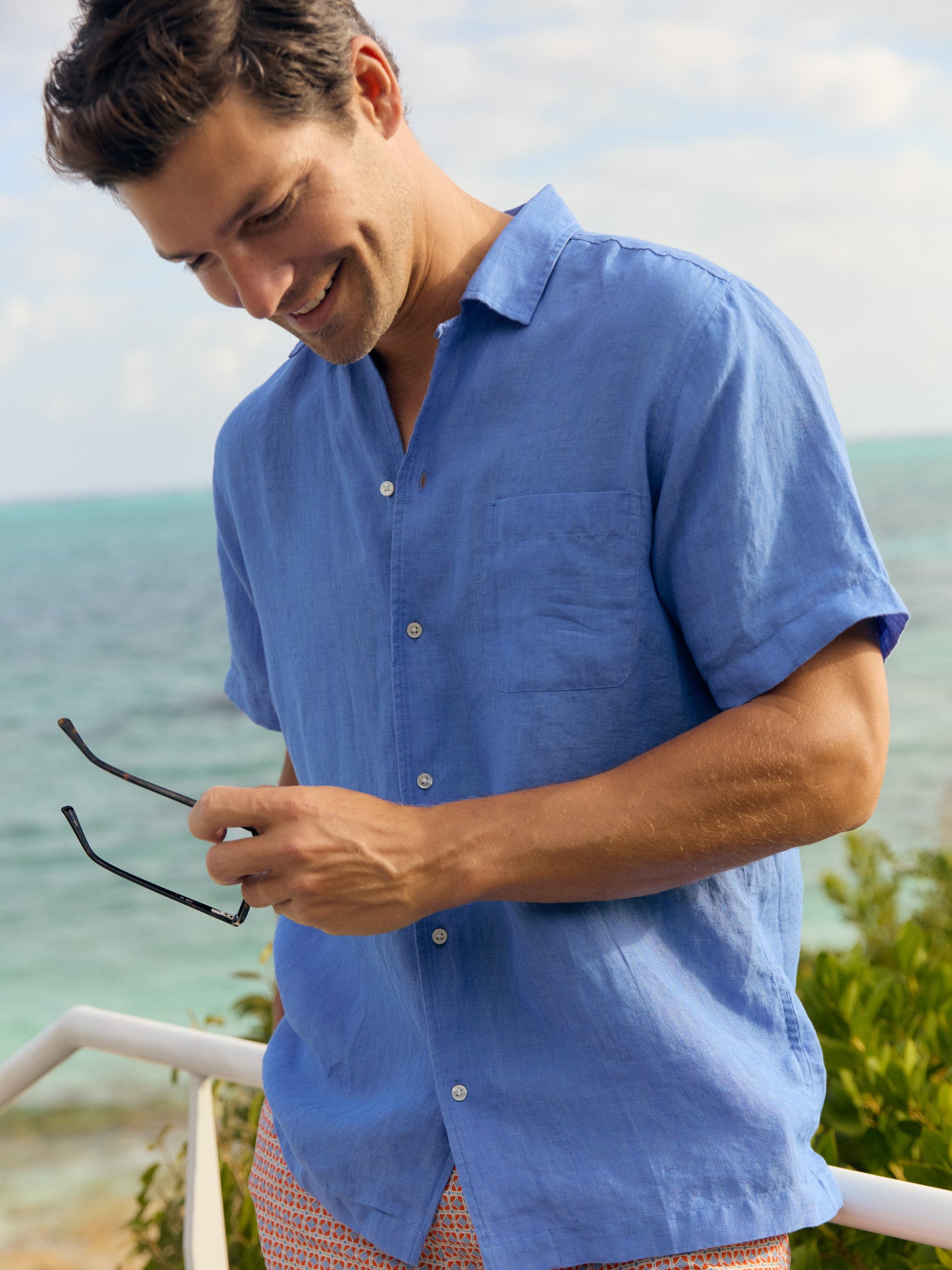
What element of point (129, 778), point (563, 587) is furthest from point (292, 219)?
point (129, 778)

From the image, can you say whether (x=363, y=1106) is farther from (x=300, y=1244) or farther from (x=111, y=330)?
(x=111, y=330)

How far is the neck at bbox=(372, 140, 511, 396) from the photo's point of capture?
3.97 feet

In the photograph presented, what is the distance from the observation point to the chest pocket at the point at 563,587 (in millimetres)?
1026

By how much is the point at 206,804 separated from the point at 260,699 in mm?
568

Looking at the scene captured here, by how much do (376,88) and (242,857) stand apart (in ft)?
2.44

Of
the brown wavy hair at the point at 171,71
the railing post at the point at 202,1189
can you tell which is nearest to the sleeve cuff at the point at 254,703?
the railing post at the point at 202,1189

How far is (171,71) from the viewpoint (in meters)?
0.99

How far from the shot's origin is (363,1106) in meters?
1.16

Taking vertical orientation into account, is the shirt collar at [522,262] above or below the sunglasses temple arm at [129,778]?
above

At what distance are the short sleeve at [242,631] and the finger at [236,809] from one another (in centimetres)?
45

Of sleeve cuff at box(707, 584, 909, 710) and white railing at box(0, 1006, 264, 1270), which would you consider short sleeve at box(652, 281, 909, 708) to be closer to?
sleeve cuff at box(707, 584, 909, 710)

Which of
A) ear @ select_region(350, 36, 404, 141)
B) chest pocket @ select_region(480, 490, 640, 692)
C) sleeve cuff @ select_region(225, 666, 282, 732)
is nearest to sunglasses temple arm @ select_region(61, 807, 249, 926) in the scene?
chest pocket @ select_region(480, 490, 640, 692)

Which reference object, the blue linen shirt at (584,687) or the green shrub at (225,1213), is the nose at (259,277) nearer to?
the blue linen shirt at (584,687)

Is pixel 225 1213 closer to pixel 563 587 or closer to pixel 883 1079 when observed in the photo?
pixel 883 1079
